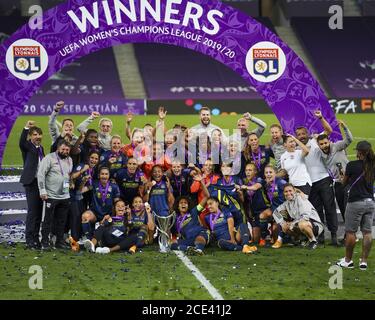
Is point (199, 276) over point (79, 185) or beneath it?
beneath

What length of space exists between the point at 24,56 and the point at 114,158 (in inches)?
76.7

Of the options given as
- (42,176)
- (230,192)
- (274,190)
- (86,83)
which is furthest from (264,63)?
(86,83)

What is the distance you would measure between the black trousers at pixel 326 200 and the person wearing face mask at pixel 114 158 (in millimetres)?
2691

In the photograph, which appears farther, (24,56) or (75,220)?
(24,56)

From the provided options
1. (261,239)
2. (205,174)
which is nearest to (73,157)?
(205,174)

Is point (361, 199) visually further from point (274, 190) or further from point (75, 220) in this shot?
point (75, 220)

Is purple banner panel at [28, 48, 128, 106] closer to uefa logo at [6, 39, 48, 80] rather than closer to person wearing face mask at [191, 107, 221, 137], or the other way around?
uefa logo at [6, 39, 48, 80]

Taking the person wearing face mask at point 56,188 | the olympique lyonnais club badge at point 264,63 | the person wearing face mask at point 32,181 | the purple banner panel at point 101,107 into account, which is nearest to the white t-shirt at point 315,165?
the olympique lyonnais club badge at point 264,63

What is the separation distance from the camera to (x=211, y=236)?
11945mm

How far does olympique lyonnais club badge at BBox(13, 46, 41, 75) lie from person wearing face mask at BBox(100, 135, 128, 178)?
1.58 meters

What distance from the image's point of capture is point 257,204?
484 inches

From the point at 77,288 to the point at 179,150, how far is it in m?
3.71
